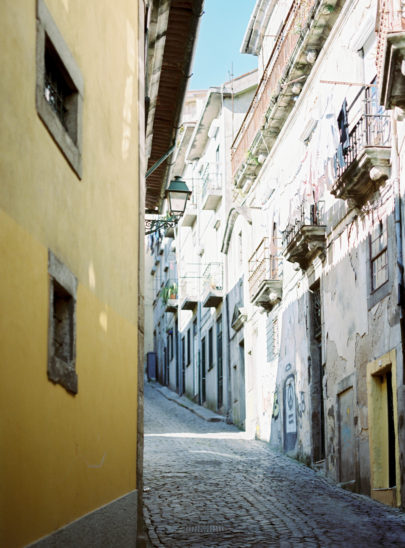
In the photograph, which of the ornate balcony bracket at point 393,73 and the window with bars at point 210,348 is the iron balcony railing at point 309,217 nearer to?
the ornate balcony bracket at point 393,73

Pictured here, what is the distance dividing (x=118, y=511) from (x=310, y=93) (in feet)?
36.3

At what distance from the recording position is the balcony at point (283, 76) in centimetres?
1639

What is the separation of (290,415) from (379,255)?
21.4 ft

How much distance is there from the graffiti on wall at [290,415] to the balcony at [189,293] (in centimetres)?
→ 1419

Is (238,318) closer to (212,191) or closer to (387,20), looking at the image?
(212,191)

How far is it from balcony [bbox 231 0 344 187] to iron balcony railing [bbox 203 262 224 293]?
5246mm

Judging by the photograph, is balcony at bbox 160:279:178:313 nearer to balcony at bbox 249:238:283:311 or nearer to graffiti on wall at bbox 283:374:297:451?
balcony at bbox 249:238:283:311

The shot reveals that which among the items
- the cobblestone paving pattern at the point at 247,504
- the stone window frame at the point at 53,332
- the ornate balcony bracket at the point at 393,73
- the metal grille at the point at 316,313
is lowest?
the cobblestone paving pattern at the point at 247,504

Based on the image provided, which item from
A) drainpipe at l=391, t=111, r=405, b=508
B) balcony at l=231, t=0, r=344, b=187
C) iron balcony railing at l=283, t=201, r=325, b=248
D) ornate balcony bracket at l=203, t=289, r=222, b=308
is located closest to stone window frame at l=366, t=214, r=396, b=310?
drainpipe at l=391, t=111, r=405, b=508

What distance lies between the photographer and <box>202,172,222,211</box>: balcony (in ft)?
95.5

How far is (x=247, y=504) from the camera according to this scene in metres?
12.4

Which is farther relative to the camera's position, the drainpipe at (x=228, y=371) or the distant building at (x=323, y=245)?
the drainpipe at (x=228, y=371)

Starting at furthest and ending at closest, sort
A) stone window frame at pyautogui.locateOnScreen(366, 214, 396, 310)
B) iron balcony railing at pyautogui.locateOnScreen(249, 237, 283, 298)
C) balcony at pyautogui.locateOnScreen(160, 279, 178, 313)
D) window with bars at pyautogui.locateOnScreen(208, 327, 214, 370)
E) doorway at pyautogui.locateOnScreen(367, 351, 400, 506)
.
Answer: balcony at pyautogui.locateOnScreen(160, 279, 178, 313), window with bars at pyautogui.locateOnScreen(208, 327, 214, 370), iron balcony railing at pyautogui.locateOnScreen(249, 237, 283, 298), doorway at pyautogui.locateOnScreen(367, 351, 400, 506), stone window frame at pyautogui.locateOnScreen(366, 214, 396, 310)

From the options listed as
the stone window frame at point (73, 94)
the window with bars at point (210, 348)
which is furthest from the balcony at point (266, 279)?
the stone window frame at point (73, 94)
